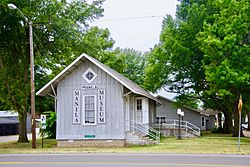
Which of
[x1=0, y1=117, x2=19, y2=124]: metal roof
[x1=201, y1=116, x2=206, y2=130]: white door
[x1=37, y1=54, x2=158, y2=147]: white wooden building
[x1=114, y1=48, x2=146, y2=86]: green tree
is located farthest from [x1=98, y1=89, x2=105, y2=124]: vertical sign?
[x1=114, y1=48, x2=146, y2=86]: green tree

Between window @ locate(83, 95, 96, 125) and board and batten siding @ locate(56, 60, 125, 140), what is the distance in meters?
0.21

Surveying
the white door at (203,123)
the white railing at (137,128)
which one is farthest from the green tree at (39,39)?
the white door at (203,123)

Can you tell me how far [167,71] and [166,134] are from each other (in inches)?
333

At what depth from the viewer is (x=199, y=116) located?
57031 mm

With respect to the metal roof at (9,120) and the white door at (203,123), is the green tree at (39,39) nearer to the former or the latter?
the metal roof at (9,120)

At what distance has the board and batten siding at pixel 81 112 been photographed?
2616 cm

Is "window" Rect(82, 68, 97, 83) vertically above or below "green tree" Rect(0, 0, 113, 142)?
below

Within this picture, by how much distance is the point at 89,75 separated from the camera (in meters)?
26.8

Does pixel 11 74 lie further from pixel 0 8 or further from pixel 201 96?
pixel 201 96

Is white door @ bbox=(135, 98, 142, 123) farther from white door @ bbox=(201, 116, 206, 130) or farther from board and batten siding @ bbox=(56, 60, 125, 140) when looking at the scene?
white door @ bbox=(201, 116, 206, 130)

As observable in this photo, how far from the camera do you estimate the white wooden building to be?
26125 mm

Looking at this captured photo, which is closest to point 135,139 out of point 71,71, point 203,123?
point 71,71

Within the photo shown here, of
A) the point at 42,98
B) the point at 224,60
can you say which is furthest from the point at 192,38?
the point at 42,98

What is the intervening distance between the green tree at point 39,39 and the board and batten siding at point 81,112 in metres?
5.41
